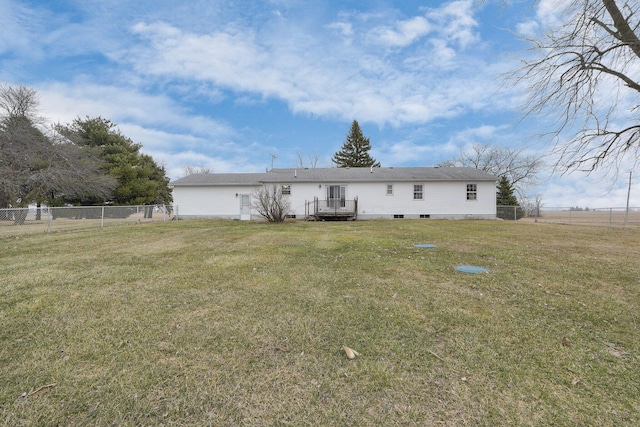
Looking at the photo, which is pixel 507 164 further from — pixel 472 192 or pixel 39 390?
pixel 39 390

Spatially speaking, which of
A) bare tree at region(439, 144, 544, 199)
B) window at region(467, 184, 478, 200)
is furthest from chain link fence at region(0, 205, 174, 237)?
bare tree at region(439, 144, 544, 199)

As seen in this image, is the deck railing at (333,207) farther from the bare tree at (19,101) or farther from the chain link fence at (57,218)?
the bare tree at (19,101)

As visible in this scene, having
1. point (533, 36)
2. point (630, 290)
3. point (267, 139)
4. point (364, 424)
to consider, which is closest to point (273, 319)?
point (364, 424)

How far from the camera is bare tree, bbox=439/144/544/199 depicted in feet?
99.1

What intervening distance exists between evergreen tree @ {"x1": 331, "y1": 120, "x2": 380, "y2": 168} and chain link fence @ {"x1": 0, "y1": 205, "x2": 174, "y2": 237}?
27099 mm

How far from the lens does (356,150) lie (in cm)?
3641

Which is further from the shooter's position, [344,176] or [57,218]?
[344,176]

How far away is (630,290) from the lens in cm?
421

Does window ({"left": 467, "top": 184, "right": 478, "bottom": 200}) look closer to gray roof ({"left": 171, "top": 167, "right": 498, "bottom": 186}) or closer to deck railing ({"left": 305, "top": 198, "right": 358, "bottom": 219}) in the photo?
gray roof ({"left": 171, "top": 167, "right": 498, "bottom": 186})

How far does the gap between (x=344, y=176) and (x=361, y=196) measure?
1909mm

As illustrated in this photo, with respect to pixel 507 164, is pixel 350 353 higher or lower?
lower

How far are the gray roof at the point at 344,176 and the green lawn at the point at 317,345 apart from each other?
1364cm

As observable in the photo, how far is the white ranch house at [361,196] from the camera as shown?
61.0 ft

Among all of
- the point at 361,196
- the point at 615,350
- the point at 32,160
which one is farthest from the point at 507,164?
the point at 32,160
